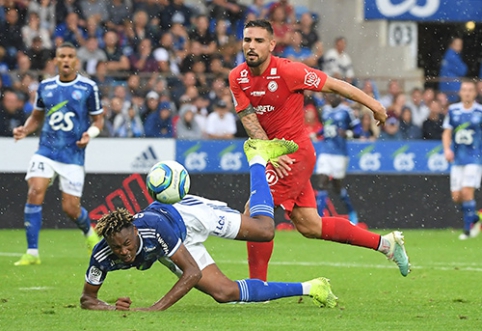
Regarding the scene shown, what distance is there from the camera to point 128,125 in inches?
637

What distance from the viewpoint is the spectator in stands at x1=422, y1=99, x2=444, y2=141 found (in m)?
17.9

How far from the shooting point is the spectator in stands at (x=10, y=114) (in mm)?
15547

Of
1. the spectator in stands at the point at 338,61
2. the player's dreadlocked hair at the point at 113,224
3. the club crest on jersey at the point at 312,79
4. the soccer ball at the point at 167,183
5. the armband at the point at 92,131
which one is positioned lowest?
the player's dreadlocked hair at the point at 113,224

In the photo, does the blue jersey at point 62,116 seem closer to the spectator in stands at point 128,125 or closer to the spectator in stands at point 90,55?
the spectator in stands at point 128,125

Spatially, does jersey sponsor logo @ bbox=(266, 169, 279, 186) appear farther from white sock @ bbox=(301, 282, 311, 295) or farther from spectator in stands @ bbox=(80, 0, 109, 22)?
spectator in stands @ bbox=(80, 0, 109, 22)

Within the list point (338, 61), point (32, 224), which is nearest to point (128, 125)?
point (338, 61)

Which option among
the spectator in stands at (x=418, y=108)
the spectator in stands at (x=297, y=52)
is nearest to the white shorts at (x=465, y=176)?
the spectator in stands at (x=418, y=108)

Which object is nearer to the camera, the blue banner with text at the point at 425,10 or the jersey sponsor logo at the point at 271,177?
the jersey sponsor logo at the point at 271,177

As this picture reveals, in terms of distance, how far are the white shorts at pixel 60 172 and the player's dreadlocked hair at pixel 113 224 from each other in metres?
4.18

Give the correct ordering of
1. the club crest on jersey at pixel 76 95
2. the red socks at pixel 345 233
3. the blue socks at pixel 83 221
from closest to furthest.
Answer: the red socks at pixel 345 233 < the club crest on jersey at pixel 76 95 < the blue socks at pixel 83 221

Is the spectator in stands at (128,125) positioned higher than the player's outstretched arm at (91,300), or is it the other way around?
the spectator in stands at (128,125)

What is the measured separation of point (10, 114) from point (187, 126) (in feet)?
9.40

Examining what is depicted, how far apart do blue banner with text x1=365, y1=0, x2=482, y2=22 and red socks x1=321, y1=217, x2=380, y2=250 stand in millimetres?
13437

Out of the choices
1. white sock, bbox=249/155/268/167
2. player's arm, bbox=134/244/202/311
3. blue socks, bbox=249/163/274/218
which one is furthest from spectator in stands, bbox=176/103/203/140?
player's arm, bbox=134/244/202/311
